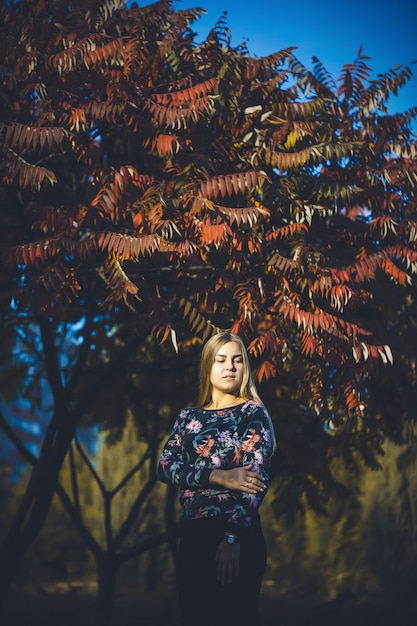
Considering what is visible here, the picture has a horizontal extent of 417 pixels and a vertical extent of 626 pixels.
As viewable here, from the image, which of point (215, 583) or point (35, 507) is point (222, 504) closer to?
point (215, 583)

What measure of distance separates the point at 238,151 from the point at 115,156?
102 inches

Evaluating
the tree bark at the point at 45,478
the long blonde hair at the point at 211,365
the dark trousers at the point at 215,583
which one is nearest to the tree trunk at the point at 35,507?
the tree bark at the point at 45,478

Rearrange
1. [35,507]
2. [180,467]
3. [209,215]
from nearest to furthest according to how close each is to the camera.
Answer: [180,467] < [209,215] < [35,507]

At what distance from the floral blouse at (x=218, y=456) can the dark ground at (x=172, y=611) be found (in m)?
4.99

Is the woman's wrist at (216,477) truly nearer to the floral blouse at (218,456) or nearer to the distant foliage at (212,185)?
the floral blouse at (218,456)

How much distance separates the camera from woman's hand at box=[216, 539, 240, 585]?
371 centimetres

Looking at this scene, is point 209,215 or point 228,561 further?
point 209,215

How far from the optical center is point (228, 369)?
14.1ft

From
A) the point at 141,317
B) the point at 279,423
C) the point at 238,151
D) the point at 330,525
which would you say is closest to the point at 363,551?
the point at 330,525

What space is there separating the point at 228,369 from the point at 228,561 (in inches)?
42.3

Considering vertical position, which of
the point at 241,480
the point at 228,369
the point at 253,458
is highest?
the point at 228,369

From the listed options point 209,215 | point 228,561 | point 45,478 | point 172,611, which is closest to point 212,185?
point 209,215

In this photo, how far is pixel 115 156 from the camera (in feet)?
29.5

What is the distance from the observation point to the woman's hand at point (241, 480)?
375cm
